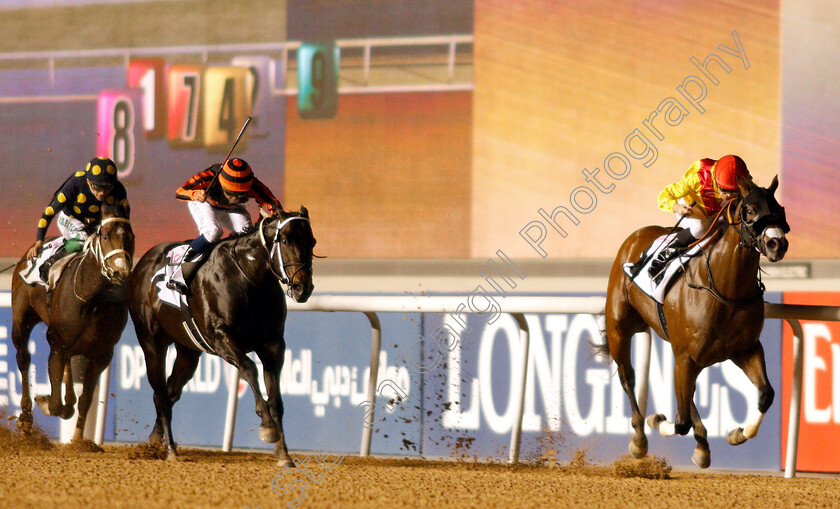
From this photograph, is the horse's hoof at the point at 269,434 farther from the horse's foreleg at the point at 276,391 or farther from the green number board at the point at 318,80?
the green number board at the point at 318,80

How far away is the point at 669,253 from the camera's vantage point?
5262mm

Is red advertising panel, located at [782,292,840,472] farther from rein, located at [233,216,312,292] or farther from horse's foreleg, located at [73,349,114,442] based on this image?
horse's foreleg, located at [73,349,114,442]

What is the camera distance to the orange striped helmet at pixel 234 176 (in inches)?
230

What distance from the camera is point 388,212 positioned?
13156 mm

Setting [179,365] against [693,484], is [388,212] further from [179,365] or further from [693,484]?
[693,484]

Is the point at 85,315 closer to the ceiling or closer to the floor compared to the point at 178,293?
closer to the floor

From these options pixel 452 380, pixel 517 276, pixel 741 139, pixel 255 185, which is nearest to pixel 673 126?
pixel 741 139

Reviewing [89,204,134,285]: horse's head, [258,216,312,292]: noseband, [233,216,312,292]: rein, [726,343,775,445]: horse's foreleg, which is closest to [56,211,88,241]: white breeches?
[89,204,134,285]: horse's head

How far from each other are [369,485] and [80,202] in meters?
2.87

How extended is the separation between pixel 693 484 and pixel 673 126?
308 inches

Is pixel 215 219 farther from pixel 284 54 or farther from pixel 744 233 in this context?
pixel 284 54

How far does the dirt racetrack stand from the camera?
4246mm

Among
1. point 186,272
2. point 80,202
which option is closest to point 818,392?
point 186,272

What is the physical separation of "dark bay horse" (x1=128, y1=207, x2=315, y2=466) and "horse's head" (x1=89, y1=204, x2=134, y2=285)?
0.88 feet
